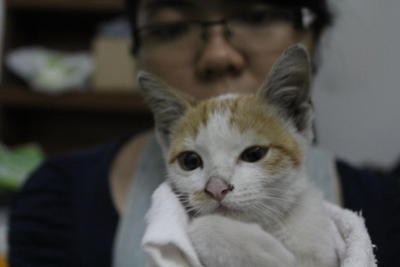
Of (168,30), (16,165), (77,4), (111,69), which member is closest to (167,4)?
(168,30)

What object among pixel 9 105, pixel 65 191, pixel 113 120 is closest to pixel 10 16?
pixel 9 105

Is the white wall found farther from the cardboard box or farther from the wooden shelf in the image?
the wooden shelf

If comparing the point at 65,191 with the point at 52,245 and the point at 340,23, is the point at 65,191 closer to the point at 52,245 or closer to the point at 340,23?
the point at 52,245

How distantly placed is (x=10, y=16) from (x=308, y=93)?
1.56m

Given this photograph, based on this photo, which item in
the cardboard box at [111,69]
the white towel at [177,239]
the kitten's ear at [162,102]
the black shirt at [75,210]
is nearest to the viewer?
the white towel at [177,239]

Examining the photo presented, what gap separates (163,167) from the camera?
52 cm

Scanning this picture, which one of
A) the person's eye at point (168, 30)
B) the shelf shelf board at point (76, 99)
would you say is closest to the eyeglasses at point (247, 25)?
the person's eye at point (168, 30)

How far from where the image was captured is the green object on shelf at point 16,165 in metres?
1.53

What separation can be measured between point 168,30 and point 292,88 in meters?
0.17

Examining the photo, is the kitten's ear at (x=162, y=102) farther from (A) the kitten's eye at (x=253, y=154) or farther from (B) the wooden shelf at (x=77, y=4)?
(B) the wooden shelf at (x=77, y=4)

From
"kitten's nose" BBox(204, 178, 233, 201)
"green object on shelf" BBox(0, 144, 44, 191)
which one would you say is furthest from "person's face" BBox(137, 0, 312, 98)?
"green object on shelf" BBox(0, 144, 44, 191)

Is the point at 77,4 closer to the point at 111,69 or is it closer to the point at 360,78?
the point at 111,69

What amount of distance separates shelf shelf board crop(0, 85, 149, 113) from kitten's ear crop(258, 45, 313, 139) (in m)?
1.06

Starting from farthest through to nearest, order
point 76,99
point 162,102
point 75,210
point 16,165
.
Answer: point 16,165
point 76,99
point 75,210
point 162,102
